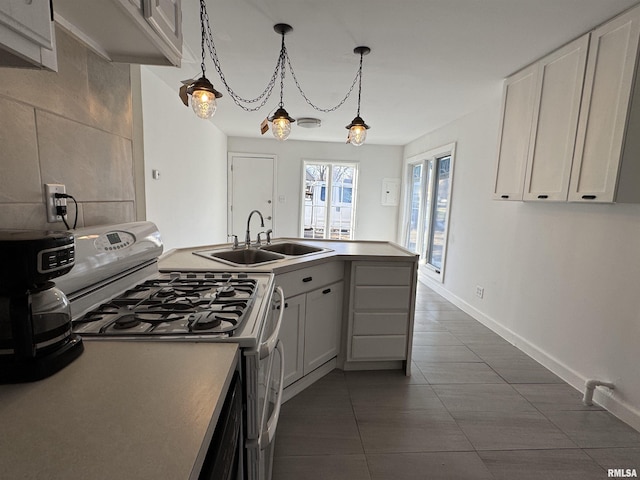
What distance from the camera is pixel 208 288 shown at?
4.33ft

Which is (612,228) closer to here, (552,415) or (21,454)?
(552,415)

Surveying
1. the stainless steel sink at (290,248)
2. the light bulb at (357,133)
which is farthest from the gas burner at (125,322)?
the light bulb at (357,133)

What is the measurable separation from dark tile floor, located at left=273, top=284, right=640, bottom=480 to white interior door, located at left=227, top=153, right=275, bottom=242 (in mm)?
4378

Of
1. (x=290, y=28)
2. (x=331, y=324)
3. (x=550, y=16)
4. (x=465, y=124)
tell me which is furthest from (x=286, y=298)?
(x=465, y=124)

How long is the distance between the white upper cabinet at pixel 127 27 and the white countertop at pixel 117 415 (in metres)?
0.97

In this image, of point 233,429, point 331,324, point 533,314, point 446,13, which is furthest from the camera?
point 533,314

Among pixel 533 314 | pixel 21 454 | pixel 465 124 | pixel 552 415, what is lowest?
pixel 552 415

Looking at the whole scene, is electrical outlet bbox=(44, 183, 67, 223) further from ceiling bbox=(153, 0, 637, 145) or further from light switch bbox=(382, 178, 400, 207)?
light switch bbox=(382, 178, 400, 207)

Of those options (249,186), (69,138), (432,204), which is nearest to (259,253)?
(69,138)

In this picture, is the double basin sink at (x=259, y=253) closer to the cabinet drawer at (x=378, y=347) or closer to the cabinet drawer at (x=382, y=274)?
the cabinet drawer at (x=382, y=274)

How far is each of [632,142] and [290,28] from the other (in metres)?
2.16

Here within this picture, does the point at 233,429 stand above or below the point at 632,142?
below

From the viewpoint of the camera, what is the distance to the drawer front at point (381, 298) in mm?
2277

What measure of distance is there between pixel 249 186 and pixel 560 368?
17.4ft
